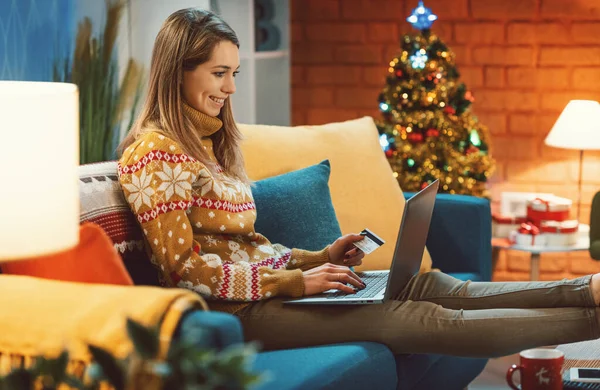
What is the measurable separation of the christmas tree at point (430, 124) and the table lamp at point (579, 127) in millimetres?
317

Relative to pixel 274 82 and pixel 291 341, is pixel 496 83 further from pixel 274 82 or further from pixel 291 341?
pixel 291 341

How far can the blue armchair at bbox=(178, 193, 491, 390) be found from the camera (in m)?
1.41

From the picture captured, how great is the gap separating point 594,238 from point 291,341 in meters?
1.99

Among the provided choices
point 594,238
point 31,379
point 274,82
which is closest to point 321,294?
point 31,379

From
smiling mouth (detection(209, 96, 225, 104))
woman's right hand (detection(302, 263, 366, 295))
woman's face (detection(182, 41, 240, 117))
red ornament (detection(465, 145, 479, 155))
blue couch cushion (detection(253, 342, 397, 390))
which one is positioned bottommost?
blue couch cushion (detection(253, 342, 397, 390))

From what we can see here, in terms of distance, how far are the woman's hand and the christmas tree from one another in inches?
61.0

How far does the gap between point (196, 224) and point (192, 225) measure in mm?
11

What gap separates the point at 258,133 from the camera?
9.05 feet

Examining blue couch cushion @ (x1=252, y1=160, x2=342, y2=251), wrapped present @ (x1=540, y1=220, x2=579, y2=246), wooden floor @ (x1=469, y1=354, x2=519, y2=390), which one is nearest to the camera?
blue couch cushion @ (x1=252, y1=160, x2=342, y2=251)

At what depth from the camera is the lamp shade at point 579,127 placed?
3.85m

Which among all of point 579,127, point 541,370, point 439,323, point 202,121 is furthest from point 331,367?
point 579,127

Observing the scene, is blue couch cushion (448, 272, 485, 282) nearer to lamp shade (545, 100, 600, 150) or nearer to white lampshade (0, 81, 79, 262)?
lamp shade (545, 100, 600, 150)

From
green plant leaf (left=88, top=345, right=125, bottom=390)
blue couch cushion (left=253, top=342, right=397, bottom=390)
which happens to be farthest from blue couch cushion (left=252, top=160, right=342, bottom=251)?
Result: green plant leaf (left=88, top=345, right=125, bottom=390)

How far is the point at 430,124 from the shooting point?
3830 millimetres
